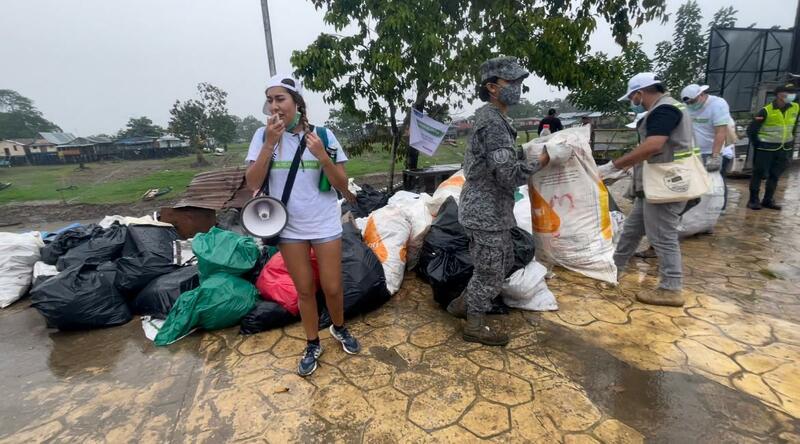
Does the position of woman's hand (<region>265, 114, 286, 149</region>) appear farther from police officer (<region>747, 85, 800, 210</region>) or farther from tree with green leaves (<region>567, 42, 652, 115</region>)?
police officer (<region>747, 85, 800, 210</region>)

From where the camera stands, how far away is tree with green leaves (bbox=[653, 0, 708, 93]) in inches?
470

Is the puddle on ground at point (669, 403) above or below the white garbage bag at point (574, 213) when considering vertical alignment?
below

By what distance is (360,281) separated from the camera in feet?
8.82

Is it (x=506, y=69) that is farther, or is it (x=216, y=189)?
(x=216, y=189)

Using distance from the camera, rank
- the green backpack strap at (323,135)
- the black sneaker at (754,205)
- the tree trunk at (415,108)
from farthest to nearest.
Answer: the tree trunk at (415,108) < the black sneaker at (754,205) < the green backpack strap at (323,135)

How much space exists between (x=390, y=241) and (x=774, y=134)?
5.00 meters

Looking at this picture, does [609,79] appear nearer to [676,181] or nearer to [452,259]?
[676,181]

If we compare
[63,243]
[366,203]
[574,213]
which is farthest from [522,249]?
[63,243]

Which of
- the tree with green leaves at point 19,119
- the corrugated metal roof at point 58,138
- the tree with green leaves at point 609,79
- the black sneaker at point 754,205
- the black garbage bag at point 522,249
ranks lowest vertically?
the black sneaker at point 754,205

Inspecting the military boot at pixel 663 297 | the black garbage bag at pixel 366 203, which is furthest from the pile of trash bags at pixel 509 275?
the black garbage bag at pixel 366 203

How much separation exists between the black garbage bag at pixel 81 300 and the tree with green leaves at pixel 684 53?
14.3m

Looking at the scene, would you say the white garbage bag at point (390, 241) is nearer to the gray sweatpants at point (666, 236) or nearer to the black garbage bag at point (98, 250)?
the gray sweatpants at point (666, 236)

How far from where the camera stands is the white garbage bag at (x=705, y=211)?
3.84 m

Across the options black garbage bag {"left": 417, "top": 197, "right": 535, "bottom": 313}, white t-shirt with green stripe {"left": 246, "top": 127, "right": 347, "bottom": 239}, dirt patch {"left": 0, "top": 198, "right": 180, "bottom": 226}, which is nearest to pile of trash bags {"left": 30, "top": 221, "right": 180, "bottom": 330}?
white t-shirt with green stripe {"left": 246, "top": 127, "right": 347, "bottom": 239}
